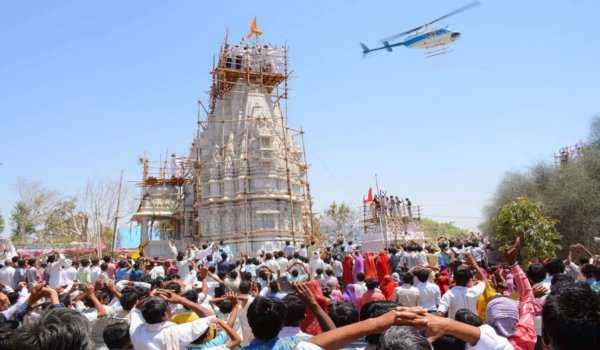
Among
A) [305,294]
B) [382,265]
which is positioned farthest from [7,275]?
[305,294]

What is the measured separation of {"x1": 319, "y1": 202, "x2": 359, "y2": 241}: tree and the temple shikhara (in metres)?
13.8

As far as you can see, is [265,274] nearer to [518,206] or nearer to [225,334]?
[225,334]

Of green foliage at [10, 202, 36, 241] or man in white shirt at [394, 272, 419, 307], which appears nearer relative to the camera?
man in white shirt at [394, 272, 419, 307]

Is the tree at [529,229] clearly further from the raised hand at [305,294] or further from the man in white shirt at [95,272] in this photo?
the raised hand at [305,294]

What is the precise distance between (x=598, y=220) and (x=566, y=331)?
28.9 metres

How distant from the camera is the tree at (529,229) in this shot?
925 inches

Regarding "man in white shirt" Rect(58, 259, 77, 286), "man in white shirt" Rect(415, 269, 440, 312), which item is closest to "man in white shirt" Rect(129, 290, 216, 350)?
"man in white shirt" Rect(415, 269, 440, 312)

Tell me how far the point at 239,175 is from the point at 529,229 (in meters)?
20.9

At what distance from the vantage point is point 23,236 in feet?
178

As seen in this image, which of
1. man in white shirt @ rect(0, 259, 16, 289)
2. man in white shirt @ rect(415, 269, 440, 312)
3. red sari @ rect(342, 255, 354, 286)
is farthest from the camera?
red sari @ rect(342, 255, 354, 286)

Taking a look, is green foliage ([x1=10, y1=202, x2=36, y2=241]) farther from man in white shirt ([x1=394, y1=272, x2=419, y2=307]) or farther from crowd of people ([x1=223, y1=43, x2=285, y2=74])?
man in white shirt ([x1=394, y1=272, x2=419, y2=307])

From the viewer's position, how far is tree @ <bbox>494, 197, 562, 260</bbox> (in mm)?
23484

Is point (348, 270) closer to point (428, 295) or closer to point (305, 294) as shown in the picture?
point (428, 295)

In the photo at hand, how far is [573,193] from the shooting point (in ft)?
93.8
